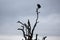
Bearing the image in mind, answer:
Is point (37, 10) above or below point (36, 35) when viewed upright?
above

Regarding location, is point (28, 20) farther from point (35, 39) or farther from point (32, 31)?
point (35, 39)

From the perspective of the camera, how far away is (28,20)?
1338 centimetres

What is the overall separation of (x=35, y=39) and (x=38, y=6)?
3.86m

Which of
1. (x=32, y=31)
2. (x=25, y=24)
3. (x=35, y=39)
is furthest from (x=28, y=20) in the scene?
(x=35, y=39)

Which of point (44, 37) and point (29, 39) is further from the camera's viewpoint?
point (44, 37)

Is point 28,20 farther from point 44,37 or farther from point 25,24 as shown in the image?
point 44,37

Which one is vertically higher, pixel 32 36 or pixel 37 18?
pixel 37 18

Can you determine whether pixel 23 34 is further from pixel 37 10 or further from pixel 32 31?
pixel 37 10

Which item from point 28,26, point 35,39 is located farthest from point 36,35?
point 28,26

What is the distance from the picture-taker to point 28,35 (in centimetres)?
1277

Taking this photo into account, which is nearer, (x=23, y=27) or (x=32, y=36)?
(x=32, y=36)

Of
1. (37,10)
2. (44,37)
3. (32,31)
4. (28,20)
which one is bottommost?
(44,37)

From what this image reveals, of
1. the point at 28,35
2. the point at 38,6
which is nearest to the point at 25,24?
the point at 28,35

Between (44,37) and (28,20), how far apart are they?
2.77 m
